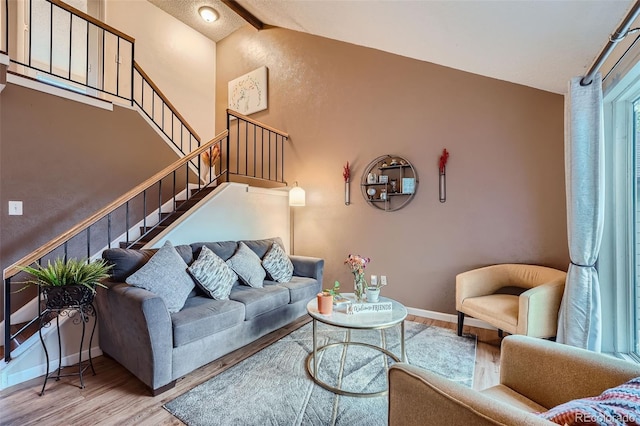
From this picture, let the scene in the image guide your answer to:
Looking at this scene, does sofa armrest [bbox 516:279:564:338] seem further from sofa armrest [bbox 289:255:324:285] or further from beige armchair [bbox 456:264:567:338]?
sofa armrest [bbox 289:255:324:285]

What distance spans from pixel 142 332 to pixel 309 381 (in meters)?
1.21

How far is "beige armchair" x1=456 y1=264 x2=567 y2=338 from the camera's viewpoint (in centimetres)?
227

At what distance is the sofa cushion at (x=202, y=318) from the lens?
82.1 inches

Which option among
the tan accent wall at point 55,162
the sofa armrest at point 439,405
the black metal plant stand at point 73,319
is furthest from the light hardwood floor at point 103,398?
the sofa armrest at point 439,405

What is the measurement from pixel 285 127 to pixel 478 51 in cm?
294

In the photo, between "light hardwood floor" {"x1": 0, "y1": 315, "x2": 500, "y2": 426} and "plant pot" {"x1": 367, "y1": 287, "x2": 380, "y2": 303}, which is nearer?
"light hardwood floor" {"x1": 0, "y1": 315, "x2": 500, "y2": 426}

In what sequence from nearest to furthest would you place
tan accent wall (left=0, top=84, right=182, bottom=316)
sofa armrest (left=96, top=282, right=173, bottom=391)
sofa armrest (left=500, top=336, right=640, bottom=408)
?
sofa armrest (left=500, top=336, right=640, bottom=408) → sofa armrest (left=96, top=282, right=173, bottom=391) → tan accent wall (left=0, top=84, right=182, bottom=316)

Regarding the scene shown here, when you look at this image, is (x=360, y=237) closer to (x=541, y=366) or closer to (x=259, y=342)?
(x=259, y=342)

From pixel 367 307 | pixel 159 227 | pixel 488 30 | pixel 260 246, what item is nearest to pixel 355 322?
pixel 367 307

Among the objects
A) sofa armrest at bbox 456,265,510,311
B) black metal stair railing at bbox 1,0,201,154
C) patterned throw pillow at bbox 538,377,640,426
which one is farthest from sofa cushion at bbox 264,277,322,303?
black metal stair railing at bbox 1,0,201,154

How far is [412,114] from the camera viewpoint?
3.57 meters

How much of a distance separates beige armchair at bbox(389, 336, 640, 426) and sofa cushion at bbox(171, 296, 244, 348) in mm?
1611

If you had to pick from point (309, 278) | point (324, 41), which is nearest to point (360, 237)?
→ point (309, 278)

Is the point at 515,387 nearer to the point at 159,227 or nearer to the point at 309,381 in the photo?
the point at 309,381
